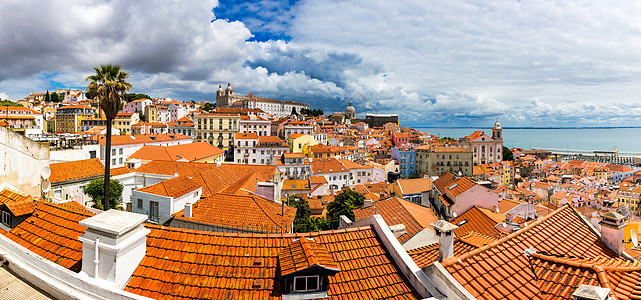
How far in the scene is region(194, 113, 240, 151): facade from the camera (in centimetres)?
7394

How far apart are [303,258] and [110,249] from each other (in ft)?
9.47

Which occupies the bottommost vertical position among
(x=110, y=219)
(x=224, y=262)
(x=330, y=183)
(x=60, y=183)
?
(x=330, y=183)

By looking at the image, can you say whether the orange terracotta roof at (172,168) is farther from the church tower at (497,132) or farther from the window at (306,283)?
the church tower at (497,132)

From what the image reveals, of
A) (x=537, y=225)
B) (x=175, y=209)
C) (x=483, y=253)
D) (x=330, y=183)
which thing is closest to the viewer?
(x=483, y=253)

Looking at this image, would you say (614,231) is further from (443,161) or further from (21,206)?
(443,161)

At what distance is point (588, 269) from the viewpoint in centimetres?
531

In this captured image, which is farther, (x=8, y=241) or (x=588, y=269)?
(x=8, y=241)

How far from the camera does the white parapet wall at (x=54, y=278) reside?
480 centimetres

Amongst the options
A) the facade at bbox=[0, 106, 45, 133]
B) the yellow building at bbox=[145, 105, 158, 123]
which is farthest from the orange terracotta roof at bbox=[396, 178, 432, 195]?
the yellow building at bbox=[145, 105, 158, 123]

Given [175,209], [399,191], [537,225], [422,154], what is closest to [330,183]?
[399,191]

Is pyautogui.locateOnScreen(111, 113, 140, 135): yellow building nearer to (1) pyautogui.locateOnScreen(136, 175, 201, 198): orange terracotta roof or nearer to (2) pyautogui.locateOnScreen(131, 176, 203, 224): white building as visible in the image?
(1) pyautogui.locateOnScreen(136, 175, 201, 198): orange terracotta roof

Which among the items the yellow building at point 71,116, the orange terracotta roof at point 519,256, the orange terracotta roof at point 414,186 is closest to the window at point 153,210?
the orange terracotta roof at point 519,256

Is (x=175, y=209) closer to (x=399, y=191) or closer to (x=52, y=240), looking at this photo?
(x=52, y=240)

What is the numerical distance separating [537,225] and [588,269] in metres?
2.40
